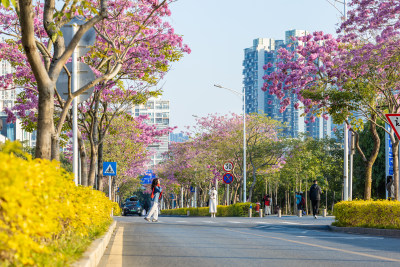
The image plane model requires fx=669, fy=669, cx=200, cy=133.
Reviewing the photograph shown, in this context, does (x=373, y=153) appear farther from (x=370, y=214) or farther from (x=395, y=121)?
(x=395, y=121)

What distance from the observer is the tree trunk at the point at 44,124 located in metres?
11.0

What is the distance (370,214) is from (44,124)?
10.9 meters

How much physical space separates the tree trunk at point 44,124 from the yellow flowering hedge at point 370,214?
Answer: 10.3 meters

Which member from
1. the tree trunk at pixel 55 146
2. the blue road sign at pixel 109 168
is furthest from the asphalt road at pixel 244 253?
the blue road sign at pixel 109 168

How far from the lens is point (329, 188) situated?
7094cm

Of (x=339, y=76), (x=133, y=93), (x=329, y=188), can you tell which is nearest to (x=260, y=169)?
(x=329, y=188)

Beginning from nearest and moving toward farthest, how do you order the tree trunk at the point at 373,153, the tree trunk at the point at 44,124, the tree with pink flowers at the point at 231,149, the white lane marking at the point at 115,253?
1. the white lane marking at the point at 115,253
2. the tree trunk at the point at 44,124
3. the tree trunk at the point at 373,153
4. the tree with pink flowers at the point at 231,149

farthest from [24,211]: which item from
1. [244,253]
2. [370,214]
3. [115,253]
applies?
[370,214]

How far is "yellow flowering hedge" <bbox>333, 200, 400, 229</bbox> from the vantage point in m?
18.0

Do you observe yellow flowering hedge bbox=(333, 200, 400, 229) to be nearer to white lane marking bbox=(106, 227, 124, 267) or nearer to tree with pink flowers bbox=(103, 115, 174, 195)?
white lane marking bbox=(106, 227, 124, 267)

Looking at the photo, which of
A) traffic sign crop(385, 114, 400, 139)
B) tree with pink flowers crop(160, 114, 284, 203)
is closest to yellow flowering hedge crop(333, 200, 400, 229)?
traffic sign crop(385, 114, 400, 139)

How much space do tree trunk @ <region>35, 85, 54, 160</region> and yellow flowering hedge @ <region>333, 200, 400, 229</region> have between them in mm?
10269

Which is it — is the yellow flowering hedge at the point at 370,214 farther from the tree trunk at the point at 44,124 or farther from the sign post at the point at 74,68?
the tree trunk at the point at 44,124

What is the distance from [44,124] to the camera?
11102 millimetres
